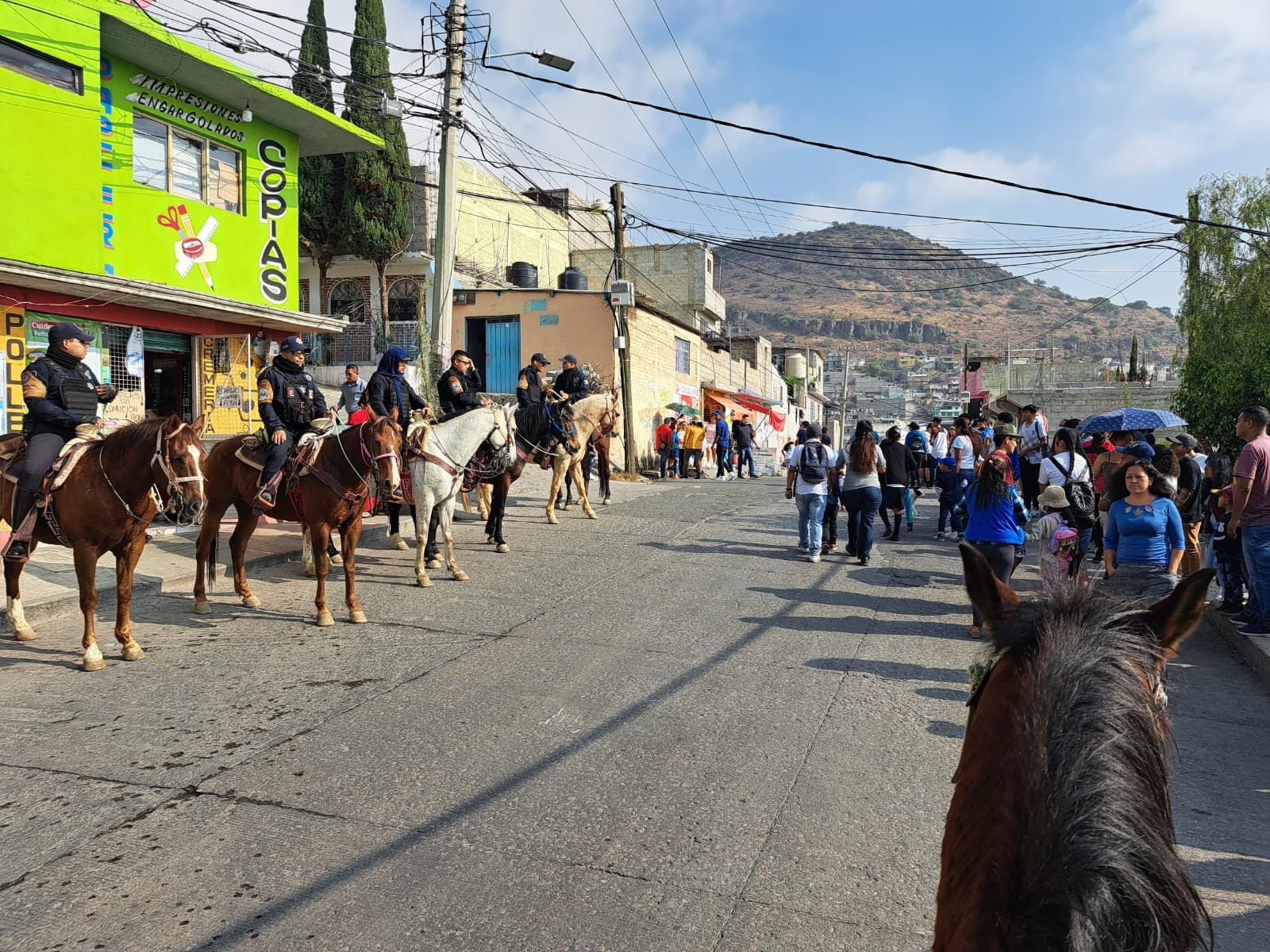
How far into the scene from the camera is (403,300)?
92.3 feet

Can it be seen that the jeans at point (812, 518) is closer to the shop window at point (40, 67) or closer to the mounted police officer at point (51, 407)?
the mounted police officer at point (51, 407)

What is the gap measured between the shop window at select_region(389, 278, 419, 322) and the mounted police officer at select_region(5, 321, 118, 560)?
2211 centimetres

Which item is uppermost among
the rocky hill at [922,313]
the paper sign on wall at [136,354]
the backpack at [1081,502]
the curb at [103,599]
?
the rocky hill at [922,313]

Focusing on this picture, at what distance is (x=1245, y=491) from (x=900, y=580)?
3884 mm

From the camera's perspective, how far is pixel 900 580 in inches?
392

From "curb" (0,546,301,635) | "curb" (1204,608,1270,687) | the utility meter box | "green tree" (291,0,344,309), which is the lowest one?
"curb" (1204,608,1270,687)

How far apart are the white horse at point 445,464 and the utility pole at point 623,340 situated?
44.4 ft

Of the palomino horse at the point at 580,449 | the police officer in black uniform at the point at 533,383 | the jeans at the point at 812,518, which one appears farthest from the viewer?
the palomino horse at the point at 580,449

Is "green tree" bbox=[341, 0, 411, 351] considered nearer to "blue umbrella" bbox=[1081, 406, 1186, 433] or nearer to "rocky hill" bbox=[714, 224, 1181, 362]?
"blue umbrella" bbox=[1081, 406, 1186, 433]

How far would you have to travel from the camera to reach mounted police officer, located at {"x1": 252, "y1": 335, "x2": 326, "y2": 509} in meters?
7.76

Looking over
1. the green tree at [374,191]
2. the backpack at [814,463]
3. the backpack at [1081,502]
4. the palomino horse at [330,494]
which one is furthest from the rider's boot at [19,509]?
the green tree at [374,191]

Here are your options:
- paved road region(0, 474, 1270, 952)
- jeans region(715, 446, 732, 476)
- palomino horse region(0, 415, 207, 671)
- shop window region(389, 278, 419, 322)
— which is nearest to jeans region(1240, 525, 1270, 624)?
paved road region(0, 474, 1270, 952)

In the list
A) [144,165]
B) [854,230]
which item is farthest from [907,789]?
[854,230]

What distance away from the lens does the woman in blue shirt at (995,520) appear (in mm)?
7539
